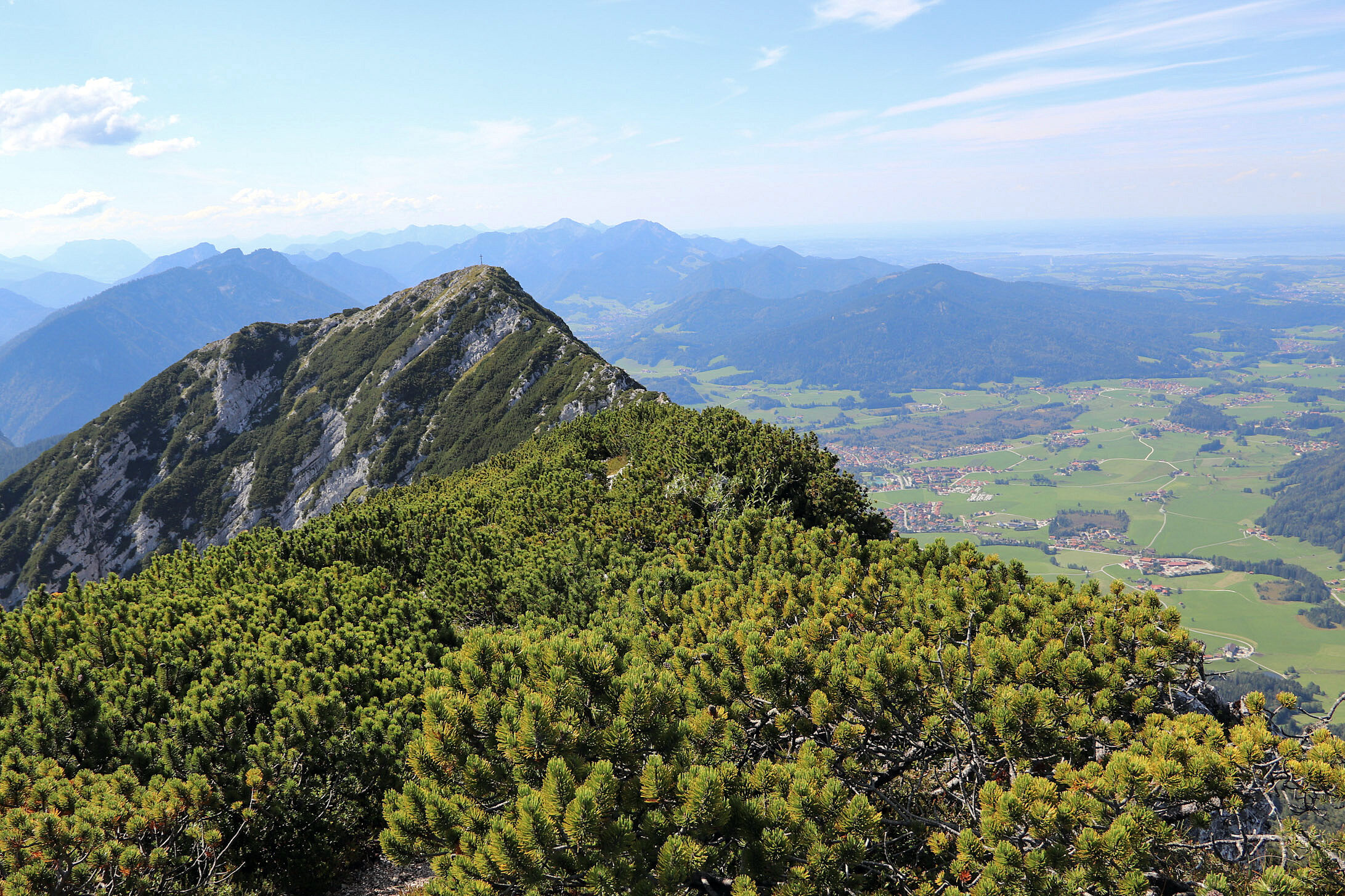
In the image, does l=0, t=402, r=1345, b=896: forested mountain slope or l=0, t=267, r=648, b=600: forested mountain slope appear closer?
l=0, t=402, r=1345, b=896: forested mountain slope

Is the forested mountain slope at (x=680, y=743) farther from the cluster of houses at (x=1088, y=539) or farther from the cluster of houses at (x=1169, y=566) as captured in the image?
the cluster of houses at (x=1088, y=539)

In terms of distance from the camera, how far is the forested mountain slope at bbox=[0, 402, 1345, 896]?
6.01 meters

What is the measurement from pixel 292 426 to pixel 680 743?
182m

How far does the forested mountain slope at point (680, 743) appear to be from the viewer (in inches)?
237

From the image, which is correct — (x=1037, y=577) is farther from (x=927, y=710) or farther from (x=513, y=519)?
(x=513, y=519)

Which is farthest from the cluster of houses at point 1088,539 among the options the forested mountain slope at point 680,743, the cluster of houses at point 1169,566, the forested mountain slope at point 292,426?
the forested mountain slope at point 680,743

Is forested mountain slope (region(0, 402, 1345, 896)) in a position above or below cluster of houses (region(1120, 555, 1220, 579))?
above

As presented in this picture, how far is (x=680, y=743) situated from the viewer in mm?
6941

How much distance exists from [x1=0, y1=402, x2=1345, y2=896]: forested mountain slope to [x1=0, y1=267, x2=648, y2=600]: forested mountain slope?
10049 cm

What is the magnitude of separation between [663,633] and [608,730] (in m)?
5.21

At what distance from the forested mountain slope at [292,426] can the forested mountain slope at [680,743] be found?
100m

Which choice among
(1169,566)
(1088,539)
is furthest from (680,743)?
(1088,539)

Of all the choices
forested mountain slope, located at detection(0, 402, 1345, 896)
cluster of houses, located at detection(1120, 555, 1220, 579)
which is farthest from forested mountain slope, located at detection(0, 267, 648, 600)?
cluster of houses, located at detection(1120, 555, 1220, 579)

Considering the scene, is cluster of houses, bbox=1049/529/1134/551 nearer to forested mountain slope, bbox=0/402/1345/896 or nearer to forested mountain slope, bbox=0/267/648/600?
forested mountain slope, bbox=0/267/648/600
